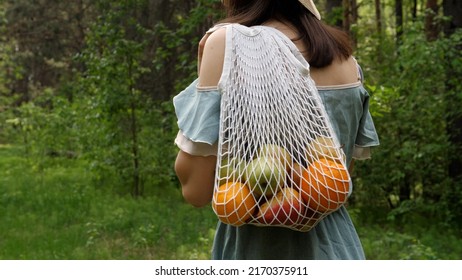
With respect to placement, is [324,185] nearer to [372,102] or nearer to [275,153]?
[275,153]

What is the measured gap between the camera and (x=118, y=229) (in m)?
6.62

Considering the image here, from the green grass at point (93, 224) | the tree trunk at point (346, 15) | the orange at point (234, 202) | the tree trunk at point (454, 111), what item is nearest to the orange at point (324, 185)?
the orange at point (234, 202)

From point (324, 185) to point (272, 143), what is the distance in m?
0.15

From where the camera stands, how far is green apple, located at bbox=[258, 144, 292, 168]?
1.56m

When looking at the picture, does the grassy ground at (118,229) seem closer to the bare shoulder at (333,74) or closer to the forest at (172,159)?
the forest at (172,159)

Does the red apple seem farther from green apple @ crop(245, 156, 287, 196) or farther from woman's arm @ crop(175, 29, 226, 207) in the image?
woman's arm @ crop(175, 29, 226, 207)

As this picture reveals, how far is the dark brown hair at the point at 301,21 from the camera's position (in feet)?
5.48

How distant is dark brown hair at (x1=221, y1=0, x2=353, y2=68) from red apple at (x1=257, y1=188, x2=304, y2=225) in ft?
1.11

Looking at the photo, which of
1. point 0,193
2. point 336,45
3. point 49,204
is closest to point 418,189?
point 49,204

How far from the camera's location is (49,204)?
7.71 m

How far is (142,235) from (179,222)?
2.41 feet

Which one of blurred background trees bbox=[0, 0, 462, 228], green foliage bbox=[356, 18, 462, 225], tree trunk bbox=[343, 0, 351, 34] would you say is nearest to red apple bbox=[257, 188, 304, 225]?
blurred background trees bbox=[0, 0, 462, 228]

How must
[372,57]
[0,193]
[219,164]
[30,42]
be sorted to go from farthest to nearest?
[30,42] < [0,193] < [372,57] < [219,164]

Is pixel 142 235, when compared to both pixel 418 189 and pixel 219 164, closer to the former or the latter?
pixel 418 189
